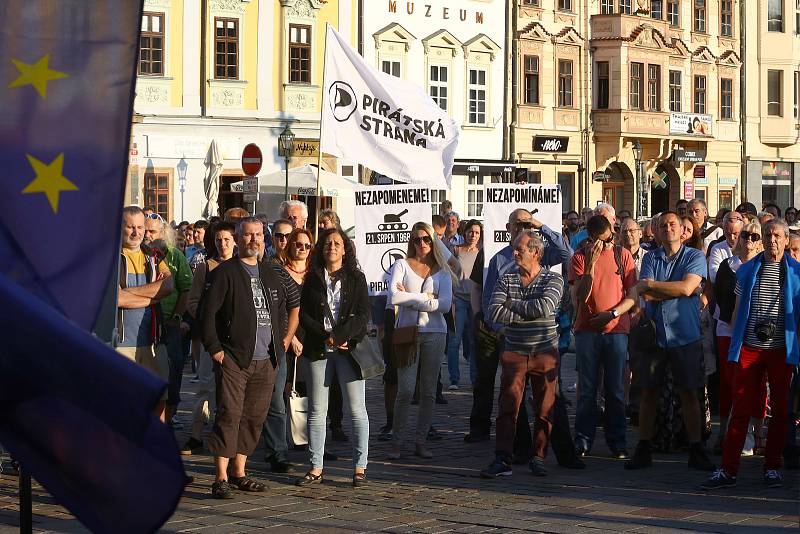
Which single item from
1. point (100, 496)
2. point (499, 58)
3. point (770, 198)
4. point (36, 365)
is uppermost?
point (499, 58)

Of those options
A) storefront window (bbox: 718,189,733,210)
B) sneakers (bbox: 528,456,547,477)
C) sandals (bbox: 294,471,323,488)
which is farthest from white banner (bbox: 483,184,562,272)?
storefront window (bbox: 718,189,733,210)

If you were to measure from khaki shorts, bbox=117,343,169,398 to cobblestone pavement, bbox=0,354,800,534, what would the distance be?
77cm

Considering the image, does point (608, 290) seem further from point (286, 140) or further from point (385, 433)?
point (286, 140)

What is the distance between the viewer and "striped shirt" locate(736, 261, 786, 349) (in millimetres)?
10031

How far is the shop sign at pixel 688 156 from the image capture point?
171 ft

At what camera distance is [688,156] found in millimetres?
52219

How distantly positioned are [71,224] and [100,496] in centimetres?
118

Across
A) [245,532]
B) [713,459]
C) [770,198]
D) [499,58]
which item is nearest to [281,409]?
[245,532]

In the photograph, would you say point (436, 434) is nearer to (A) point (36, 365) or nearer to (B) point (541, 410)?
(B) point (541, 410)

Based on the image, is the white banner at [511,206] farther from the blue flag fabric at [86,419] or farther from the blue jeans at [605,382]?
the blue flag fabric at [86,419]

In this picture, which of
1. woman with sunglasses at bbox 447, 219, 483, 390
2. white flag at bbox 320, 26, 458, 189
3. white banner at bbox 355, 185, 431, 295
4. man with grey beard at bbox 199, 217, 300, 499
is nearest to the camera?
man with grey beard at bbox 199, 217, 300, 499

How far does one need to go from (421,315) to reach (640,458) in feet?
6.68

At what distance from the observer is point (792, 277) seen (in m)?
10.1

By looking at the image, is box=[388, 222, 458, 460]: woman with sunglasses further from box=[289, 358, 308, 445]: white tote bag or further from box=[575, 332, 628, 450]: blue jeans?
box=[575, 332, 628, 450]: blue jeans
